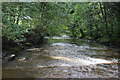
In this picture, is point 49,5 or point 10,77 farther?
point 49,5

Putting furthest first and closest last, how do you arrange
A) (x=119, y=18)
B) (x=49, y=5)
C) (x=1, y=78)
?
(x=119, y=18)
(x=49, y=5)
(x=1, y=78)

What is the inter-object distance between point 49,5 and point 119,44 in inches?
244

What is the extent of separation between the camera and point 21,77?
3.27 metres

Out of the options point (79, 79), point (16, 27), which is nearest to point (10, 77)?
point (79, 79)

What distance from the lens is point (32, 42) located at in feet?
29.6

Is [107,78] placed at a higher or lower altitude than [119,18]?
lower

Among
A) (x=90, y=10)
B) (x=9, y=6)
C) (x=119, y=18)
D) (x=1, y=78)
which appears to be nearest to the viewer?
(x=1, y=78)

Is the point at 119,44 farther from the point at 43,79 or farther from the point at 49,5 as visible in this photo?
the point at 43,79

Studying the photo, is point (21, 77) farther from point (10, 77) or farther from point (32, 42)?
point (32, 42)

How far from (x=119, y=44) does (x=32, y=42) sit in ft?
22.4

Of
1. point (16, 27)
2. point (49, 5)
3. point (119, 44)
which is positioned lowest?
point (119, 44)

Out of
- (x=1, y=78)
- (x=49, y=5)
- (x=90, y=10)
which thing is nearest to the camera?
(x=1, y=78)

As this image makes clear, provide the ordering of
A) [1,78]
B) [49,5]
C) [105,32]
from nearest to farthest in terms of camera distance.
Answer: [1,78] < [49,5] < [105,32]

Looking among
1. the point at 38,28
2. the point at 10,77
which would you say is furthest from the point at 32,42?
the point at 10,77
